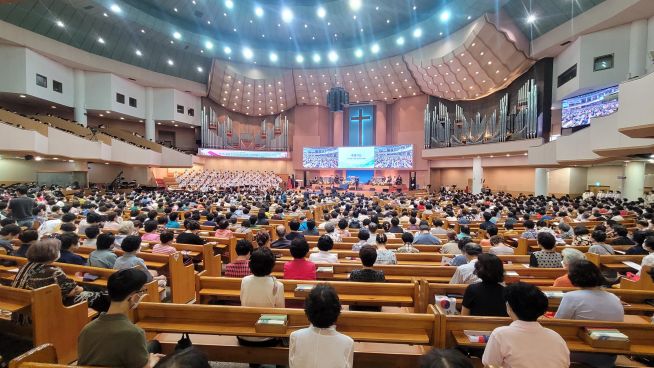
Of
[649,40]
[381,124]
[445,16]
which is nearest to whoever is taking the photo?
[649,40]

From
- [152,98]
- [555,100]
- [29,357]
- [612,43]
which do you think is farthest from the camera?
[152,98]

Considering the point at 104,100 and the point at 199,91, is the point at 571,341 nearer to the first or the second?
the point at 104,100

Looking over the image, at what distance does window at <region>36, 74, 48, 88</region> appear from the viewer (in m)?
17.0

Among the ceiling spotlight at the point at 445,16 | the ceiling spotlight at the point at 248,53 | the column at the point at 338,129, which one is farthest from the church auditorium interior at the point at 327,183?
the ceiling spotlight at the point at 445,16

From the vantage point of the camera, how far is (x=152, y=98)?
959 inches

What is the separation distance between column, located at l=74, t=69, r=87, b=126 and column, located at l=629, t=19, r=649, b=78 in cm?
2717

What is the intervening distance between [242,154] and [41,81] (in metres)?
14.9

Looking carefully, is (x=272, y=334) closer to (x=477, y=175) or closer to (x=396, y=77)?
(x=477, y=175)

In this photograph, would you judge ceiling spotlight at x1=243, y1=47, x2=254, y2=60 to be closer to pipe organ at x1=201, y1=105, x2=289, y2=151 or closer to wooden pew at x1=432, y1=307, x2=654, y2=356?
pipe organ at x1=201, y1=105, x2=289, y2=151

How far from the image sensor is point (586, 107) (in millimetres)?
15102

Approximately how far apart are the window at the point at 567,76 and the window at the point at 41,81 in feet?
84.8

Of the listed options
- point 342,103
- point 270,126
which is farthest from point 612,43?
point 270,126

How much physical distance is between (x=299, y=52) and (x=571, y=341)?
26.6 meters

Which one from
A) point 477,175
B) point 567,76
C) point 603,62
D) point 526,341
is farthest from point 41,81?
point 603,62
